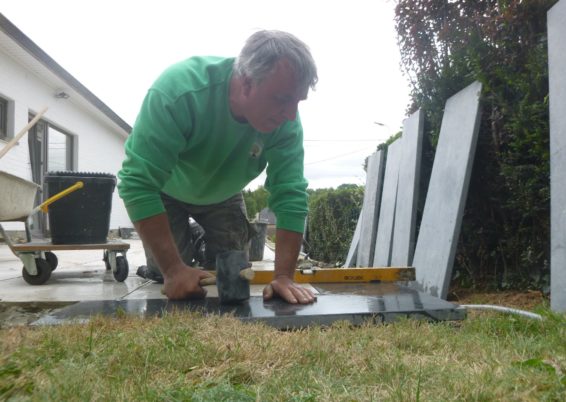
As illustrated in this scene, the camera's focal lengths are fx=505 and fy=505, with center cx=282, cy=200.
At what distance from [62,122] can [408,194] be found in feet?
30.6

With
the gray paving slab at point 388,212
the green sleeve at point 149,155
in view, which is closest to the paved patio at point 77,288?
the green sleeve at point 149,155

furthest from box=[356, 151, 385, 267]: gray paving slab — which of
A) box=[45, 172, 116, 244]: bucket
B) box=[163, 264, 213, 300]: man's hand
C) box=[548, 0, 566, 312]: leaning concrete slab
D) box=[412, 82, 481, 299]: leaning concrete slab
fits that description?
box=[163, 264, 213, 300]: man's hand

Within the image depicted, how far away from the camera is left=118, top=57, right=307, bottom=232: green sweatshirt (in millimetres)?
2541

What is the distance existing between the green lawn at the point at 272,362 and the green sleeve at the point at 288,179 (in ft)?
3.23

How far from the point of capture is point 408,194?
4.51m

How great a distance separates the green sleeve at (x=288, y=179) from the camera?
3.02 meters

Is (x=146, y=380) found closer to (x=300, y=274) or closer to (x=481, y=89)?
(x=300, y=274)

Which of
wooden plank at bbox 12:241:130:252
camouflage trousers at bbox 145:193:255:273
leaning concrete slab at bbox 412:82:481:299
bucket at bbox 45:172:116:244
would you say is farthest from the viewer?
bucket at bbox 45:172:116:244

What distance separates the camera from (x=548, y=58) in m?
2.81

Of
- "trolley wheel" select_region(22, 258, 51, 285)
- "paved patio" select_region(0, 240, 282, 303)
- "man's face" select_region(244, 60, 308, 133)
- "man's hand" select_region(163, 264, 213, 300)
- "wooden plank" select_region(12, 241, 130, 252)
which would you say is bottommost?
"paved patio" select_region(0, 240, 282, 303)

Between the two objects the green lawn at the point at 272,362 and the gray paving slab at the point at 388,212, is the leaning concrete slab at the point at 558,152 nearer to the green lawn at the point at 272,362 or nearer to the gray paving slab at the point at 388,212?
the green lawn at the point at 272,362

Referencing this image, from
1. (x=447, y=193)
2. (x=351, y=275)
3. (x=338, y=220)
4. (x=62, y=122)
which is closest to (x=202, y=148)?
(x=351, y=275)

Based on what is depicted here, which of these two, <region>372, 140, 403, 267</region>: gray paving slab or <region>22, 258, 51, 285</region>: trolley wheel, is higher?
<region>372, 140, 403, 267</region>: gray paving slab

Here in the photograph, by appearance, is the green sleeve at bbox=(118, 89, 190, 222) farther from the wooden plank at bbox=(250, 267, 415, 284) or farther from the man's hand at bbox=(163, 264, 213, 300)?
the wooden plank at bbox=(250, 267, 415, 284)
